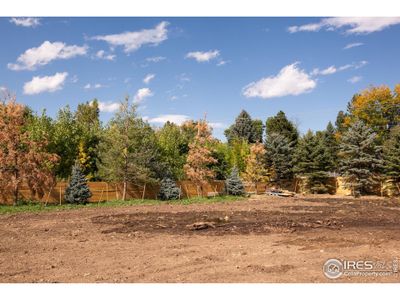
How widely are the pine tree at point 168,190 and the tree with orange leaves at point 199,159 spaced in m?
1.89

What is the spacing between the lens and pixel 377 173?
40.4 meters

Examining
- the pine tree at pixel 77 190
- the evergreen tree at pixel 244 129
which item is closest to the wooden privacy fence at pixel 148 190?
the pine tree at pixel 77 190

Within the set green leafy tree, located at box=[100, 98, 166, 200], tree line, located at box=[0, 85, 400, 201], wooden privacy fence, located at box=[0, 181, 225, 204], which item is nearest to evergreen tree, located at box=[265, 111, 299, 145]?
tree line, located at box=[0, 85, 400, 201]

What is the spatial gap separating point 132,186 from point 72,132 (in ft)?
24.5

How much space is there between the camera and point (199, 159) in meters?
35.7

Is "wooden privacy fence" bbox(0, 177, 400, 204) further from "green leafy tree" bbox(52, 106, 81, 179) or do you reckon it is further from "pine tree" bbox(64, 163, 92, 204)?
"green leafy tree" bbox(52, 106, 81, 179)

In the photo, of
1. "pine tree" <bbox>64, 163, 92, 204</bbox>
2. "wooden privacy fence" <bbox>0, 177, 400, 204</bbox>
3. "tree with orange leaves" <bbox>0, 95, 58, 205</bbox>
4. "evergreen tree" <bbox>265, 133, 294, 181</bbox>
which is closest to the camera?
"tree with orange leaves" <bbox>0, 95, 58, 205</bbox>

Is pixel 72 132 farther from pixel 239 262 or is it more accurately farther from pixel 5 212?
pixel 239 262

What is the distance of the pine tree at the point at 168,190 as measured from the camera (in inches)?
1330

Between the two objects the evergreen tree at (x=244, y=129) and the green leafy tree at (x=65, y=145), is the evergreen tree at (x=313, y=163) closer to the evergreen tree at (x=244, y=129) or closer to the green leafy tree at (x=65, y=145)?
the green leafy tree at (x=65, y=145)

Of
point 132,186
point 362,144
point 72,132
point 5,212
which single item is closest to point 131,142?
point 132,186

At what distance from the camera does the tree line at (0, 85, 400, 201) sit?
27031 mm

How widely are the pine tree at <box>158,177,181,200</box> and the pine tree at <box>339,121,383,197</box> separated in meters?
16.9

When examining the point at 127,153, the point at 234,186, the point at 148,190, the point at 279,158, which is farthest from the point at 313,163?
the point at 127,153
